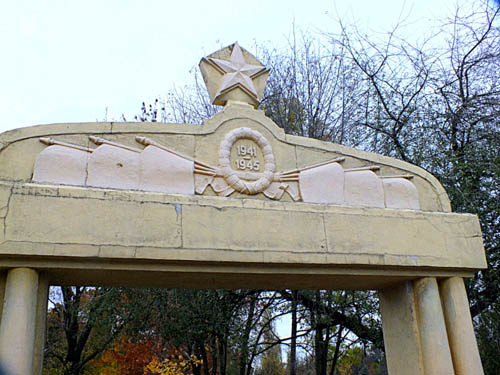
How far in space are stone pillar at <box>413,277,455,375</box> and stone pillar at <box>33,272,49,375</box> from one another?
3.46m

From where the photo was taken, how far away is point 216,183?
15.6 feet

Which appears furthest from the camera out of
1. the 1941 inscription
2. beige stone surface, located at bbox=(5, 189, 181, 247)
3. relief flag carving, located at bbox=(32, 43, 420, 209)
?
the 1941 inscription

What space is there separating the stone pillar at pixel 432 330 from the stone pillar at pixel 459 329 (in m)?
0.14

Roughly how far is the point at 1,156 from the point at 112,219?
1078 millimetres

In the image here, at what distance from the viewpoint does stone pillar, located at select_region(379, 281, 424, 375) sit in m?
4.96

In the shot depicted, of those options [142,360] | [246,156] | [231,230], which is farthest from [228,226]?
[142,360]

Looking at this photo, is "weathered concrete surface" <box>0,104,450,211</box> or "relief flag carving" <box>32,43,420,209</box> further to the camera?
"relief flag carving" <box>32,43,420,209</box>

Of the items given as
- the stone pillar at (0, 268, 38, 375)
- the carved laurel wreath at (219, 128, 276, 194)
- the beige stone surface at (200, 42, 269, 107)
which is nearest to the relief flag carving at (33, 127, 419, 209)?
the carved laurel wreath at (219, 128, 276, 194)

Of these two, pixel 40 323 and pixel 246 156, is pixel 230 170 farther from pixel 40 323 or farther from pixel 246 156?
pixel 40 323

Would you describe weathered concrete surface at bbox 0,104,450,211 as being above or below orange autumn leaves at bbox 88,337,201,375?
above

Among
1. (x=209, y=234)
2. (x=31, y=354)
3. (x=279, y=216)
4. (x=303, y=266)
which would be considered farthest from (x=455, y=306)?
(x=31, y=354)

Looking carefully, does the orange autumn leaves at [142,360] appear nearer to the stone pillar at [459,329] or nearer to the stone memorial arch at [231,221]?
the stone memorial arch at [231,221]

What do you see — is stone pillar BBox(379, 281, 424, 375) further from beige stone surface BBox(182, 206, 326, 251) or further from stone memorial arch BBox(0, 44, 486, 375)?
beige stone surface BBox(182, 206, 326, 251)

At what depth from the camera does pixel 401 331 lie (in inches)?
205
